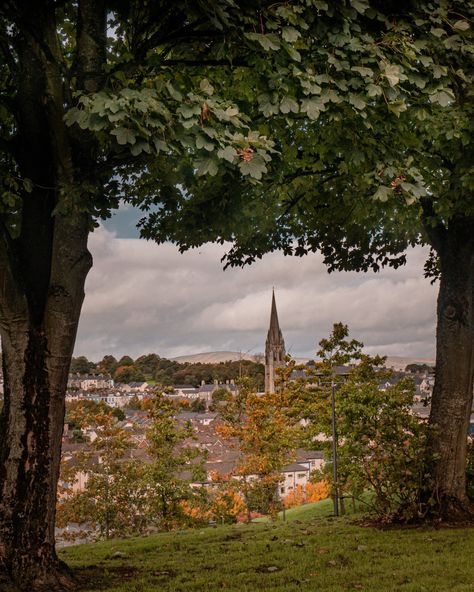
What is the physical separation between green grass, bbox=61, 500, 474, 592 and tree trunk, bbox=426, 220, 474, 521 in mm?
1233

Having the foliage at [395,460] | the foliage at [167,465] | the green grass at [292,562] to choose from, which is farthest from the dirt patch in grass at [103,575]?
the foliage at [167,465]

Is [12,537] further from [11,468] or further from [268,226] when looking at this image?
[268,226]

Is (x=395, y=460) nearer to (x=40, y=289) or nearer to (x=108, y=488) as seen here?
(x=40, y=289)

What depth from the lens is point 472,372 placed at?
1240 cm

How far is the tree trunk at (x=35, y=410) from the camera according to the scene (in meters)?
7.05

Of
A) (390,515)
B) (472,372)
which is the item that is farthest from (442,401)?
(390,515)

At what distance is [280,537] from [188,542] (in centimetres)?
186

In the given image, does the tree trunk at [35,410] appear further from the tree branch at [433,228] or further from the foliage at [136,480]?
the foliage at [136,480]

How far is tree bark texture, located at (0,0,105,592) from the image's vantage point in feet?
23.3

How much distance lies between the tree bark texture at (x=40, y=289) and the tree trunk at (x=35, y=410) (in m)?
0.01

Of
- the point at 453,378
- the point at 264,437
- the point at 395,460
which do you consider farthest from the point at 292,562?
the point at 264,437

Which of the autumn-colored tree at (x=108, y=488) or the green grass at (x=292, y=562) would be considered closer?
the green grass at (x=292, y=562)

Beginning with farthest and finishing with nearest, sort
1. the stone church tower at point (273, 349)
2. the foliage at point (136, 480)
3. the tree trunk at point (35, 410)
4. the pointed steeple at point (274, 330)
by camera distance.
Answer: the pointed steeple at point (274, 330)
the stone church tower at point (273, 349)
the foliage at point (136, 480)
the tree trunk at point (35, 410)

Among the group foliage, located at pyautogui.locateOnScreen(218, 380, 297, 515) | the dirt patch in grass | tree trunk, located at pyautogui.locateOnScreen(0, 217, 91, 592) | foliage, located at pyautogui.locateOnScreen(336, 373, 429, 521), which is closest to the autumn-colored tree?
foliage, located at pyautogui.locateOnScreen(218, 380, 297, 515)
